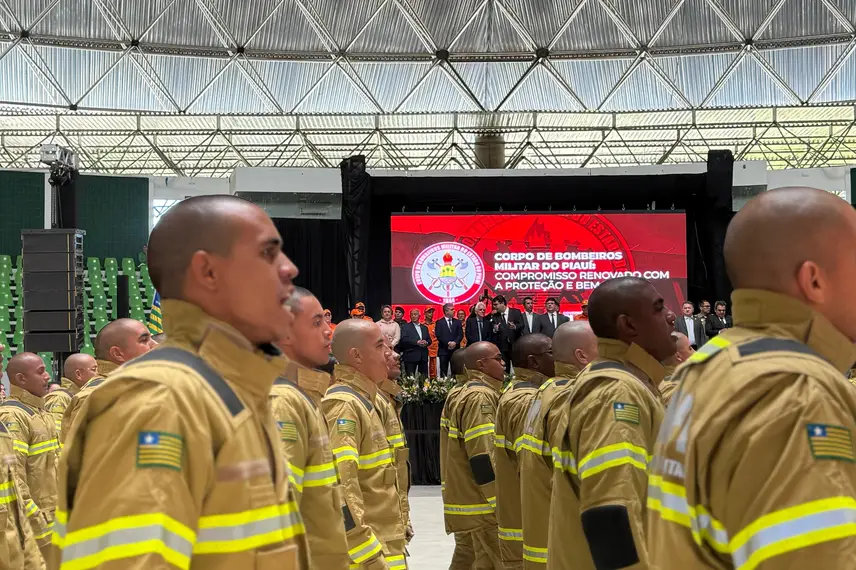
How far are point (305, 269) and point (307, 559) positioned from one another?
62.7 feet

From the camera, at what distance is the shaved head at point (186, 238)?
208cm

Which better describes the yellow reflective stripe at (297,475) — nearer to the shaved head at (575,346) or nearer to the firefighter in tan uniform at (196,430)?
the firefighter in tan uniform at (196,430)

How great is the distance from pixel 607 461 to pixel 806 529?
1.67 m

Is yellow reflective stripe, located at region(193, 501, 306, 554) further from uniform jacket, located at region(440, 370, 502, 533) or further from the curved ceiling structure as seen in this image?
the curved ceiling structure

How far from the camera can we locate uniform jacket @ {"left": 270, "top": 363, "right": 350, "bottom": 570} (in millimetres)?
3422

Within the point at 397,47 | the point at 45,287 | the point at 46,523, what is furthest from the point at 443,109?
the point at 46,523

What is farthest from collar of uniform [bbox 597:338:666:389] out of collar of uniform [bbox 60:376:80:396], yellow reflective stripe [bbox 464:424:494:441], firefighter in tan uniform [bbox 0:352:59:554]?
collar of uniform [bbox 60:376:80:396]

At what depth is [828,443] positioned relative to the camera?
1.65 meters

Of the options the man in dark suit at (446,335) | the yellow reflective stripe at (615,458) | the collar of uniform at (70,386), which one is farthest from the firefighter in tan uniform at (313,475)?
the man in dark suit at (446,335)

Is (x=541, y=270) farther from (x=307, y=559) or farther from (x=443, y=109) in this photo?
(x=307, y=559)

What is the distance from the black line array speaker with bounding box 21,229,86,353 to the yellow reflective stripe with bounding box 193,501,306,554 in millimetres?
11194

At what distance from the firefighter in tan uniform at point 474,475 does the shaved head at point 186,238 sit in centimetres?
548

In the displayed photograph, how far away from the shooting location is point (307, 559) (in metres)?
2.13

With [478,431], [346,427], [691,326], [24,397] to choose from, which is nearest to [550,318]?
[691,326]
